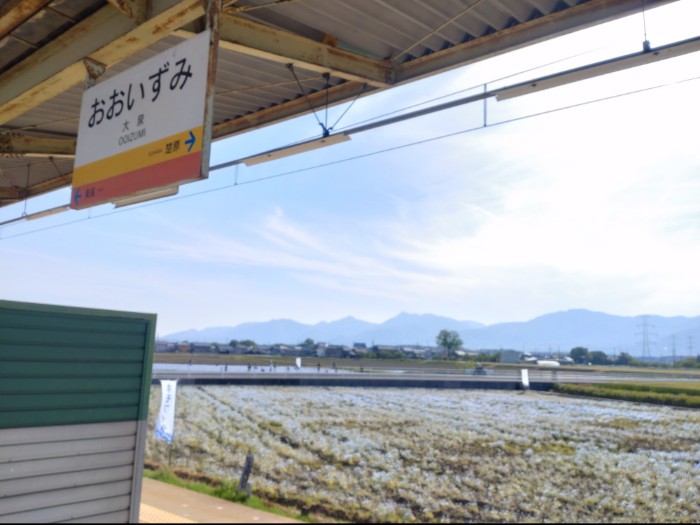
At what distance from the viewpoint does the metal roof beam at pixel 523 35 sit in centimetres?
356

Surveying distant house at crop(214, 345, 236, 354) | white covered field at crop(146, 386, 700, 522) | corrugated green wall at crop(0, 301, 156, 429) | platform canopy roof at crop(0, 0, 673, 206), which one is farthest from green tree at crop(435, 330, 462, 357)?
corrugated green wall at crop(0, 301, 156, 429)

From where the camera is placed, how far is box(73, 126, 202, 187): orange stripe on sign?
2846 millimetres

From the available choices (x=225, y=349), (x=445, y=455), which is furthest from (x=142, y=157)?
(x=225, y=349)

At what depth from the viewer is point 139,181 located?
10.3 feet

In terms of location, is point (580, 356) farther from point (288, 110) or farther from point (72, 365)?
point (72, 365)

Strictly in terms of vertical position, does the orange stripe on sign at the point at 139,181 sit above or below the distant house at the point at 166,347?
above

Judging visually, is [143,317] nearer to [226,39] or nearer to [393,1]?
[226,39]

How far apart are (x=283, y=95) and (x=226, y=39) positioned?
1708 mm

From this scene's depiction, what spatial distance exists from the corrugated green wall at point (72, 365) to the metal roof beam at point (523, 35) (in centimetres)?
331

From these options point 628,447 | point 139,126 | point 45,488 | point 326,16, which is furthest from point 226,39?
point 628,447

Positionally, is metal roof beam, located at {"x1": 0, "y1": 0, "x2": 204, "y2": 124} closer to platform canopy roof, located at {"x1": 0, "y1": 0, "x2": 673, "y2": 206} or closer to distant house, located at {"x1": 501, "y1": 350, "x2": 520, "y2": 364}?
platform canopy roof, located at {"x1": 0, "y1": 0, "x2": 673, "y2": 206}

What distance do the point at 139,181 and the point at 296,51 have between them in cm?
198

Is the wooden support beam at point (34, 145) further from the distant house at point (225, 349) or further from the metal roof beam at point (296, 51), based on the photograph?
the distant house at point (225, 349)

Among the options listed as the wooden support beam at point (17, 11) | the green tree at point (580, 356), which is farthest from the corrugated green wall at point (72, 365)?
the green tree at point (580, 356)
